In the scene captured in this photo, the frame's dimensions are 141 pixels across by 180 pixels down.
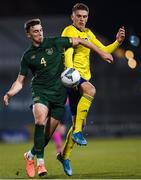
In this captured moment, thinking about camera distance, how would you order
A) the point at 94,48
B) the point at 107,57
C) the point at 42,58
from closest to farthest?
the point at 107,57 < the point at 94,48 < the point at 42,58

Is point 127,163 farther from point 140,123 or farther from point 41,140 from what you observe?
point 140,123

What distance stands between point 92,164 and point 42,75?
9.89 feet

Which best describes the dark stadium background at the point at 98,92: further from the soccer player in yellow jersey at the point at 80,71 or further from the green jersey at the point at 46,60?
the green jersey at the point at 46,60

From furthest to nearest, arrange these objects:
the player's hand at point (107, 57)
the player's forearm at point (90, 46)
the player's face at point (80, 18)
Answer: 1. the player's face at point (80, 18)
2. the player's forearm at point (90, 46)
3. the player's hand at point (107, 57)

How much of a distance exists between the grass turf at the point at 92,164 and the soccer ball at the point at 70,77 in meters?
1.26

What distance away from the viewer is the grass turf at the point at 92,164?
402 inches

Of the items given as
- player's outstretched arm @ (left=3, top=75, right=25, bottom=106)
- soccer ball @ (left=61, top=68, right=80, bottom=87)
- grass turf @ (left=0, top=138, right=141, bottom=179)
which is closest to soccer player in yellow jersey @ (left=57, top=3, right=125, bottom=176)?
soccer ball @ (left=61, top=68, right=80, bottom=87)

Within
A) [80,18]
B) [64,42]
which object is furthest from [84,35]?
[64,42]

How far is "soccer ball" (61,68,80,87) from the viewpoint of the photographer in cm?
980

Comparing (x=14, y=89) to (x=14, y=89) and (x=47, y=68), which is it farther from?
(x=47, y=68)

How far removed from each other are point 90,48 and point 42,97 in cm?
93

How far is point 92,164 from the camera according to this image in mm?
12555

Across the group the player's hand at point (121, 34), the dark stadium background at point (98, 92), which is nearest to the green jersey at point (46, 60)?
the player's hand at point (121, 34)

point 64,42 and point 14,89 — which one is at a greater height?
point 64,42
